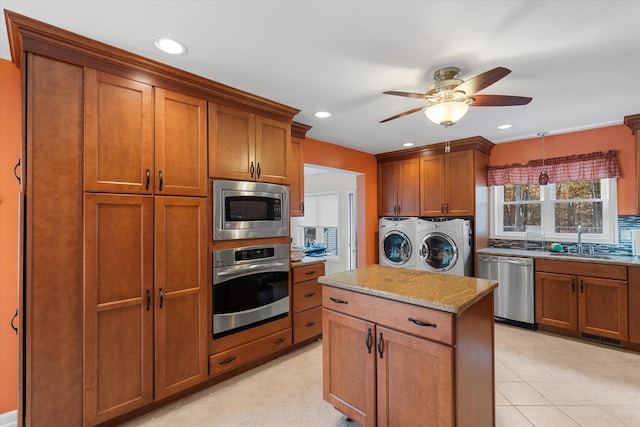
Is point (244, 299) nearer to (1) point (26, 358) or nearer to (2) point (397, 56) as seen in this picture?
(1) point (26, 358)

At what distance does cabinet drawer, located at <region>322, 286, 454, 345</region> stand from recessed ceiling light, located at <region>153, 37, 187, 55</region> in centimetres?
177

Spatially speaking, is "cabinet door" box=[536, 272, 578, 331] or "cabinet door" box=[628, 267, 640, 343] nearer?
"cabinet door" box=[628, 267, 640, 343]

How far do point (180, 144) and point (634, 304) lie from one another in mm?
4391

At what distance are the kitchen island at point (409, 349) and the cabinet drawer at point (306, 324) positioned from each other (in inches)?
40.0

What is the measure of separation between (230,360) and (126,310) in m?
0.92

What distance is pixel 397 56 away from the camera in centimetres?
190

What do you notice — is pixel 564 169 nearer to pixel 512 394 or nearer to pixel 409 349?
pixel 512 394

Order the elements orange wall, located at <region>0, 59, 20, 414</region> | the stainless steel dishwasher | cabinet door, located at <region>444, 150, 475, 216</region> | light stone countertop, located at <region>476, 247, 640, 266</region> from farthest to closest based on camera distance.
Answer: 1. cabinet door, located at <region>444, 150, 475, 216</region>
2. the stainless steel dishwasher
3. light stone countertop, located at <region>476, 247, 640, 266</region>
4. orange wall, located at <region>0, 59, 20, 414</region>

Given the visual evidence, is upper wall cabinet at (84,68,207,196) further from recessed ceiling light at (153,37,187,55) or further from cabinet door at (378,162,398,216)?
cabinet door at (378,162,398,216)

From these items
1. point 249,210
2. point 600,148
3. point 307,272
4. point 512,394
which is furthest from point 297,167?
point 600,148

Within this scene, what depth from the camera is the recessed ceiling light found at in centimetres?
172

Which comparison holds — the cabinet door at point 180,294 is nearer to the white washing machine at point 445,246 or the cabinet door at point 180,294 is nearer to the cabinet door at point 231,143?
the cabinet door at point 231,143

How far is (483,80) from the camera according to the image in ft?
5.77

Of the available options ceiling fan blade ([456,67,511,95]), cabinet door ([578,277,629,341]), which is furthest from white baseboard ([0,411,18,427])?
cabinet door ([578,277,629,341])
